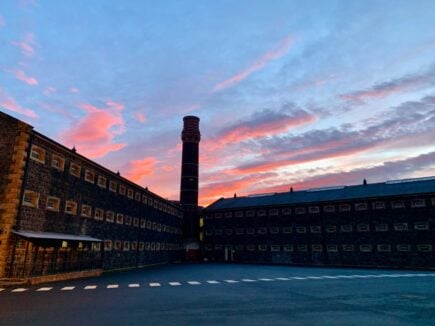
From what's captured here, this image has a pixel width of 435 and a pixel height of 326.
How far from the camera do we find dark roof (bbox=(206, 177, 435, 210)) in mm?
44266

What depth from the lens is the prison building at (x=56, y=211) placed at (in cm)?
2039

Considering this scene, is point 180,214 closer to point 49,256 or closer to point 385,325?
point 49,256

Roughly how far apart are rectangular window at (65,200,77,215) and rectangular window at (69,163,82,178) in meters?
2.45

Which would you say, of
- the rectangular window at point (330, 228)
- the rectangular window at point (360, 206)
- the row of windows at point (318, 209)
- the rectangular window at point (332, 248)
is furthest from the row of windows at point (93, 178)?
the rectangular window at point (360, 206)

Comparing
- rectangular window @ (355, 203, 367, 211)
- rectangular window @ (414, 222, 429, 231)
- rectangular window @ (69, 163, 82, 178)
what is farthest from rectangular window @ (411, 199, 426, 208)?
rectangular window @ (69, 163, 82, 178)

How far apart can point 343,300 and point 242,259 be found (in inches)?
1669

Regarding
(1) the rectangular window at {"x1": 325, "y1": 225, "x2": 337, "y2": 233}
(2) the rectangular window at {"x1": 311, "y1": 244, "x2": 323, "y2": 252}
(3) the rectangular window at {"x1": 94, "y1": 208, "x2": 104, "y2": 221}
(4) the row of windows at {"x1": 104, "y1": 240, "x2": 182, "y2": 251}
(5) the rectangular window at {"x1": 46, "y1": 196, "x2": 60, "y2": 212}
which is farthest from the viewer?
(2) the rectangular window at {"x1": 311, "y1": 244, "x2": 323, "y2": 252}

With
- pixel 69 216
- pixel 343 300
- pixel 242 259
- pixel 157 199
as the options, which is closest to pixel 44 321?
pixel 343 300

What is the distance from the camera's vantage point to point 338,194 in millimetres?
50531

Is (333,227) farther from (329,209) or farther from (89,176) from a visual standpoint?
(89,176)

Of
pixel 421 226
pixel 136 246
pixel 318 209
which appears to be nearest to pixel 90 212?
pixel 136 246

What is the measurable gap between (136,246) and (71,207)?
14440 mm

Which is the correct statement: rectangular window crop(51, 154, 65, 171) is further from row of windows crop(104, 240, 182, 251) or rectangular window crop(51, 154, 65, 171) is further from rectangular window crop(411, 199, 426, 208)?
rectangular window crop(411, 199, 426, 208)

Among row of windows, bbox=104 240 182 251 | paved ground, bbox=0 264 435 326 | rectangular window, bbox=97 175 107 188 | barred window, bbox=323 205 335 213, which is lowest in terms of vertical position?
paved ground, bbox=0 264 435 326
